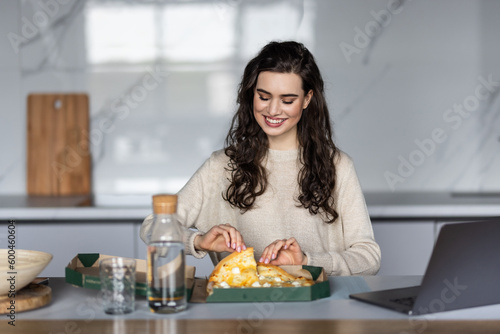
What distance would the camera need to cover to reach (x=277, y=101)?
1917 millimetres

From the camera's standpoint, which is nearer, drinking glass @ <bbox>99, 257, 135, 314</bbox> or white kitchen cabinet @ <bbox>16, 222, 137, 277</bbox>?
drinking glass @ <bbox>99, 257, 135, 314</bbox>

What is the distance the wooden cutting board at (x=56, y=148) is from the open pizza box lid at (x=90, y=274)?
1589 millimetres

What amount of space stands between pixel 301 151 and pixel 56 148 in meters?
1.42

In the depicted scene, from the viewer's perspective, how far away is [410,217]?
8.51 feet

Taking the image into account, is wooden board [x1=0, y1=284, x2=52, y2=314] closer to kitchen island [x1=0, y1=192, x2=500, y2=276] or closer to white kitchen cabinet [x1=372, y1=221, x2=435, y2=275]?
kitchen island [x1=0, y1=192, x2=500, y2=276]

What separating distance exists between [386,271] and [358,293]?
4.17 feet

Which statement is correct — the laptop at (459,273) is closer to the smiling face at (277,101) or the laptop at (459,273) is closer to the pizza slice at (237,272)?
the pizza slice at (237,272)

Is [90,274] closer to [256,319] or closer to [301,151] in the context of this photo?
[256,319]

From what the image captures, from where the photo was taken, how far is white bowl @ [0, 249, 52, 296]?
50.5 inches

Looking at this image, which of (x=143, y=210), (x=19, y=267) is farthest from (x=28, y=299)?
(x=143, y=210)

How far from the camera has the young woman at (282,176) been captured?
196 cm

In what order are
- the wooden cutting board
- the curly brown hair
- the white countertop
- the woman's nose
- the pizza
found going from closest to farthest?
the pizza < the woman's nose < the curly brown hair < the white countertop < the wooden cutting board

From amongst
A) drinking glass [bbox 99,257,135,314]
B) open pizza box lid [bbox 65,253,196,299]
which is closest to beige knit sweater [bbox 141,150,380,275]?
open pizza box lid [bbox 65,253,196,299]

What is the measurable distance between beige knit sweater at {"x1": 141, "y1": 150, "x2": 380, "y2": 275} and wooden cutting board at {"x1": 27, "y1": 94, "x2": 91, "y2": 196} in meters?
1.10
